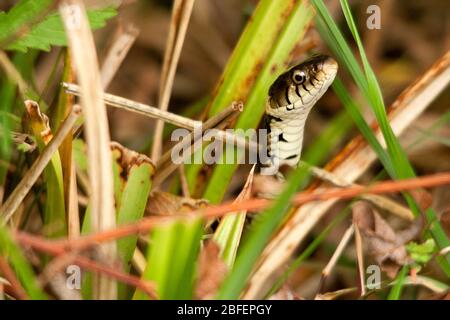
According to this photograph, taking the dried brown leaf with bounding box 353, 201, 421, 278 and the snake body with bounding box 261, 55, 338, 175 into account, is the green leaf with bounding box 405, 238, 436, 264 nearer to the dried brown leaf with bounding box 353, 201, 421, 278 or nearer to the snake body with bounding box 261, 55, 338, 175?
the dried brown leaf with bounding box 353, 201, 421, 278

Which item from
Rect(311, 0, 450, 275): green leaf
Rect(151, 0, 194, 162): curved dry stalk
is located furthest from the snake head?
Rect(151, 0, 194, 162): curved dry stalk

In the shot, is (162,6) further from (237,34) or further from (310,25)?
(310,25)

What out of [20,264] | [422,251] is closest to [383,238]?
[422,251]

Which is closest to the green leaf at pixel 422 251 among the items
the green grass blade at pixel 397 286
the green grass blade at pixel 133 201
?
the green grass blade at pixel 397 286

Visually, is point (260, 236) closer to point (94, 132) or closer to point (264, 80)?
point (94, 132)
